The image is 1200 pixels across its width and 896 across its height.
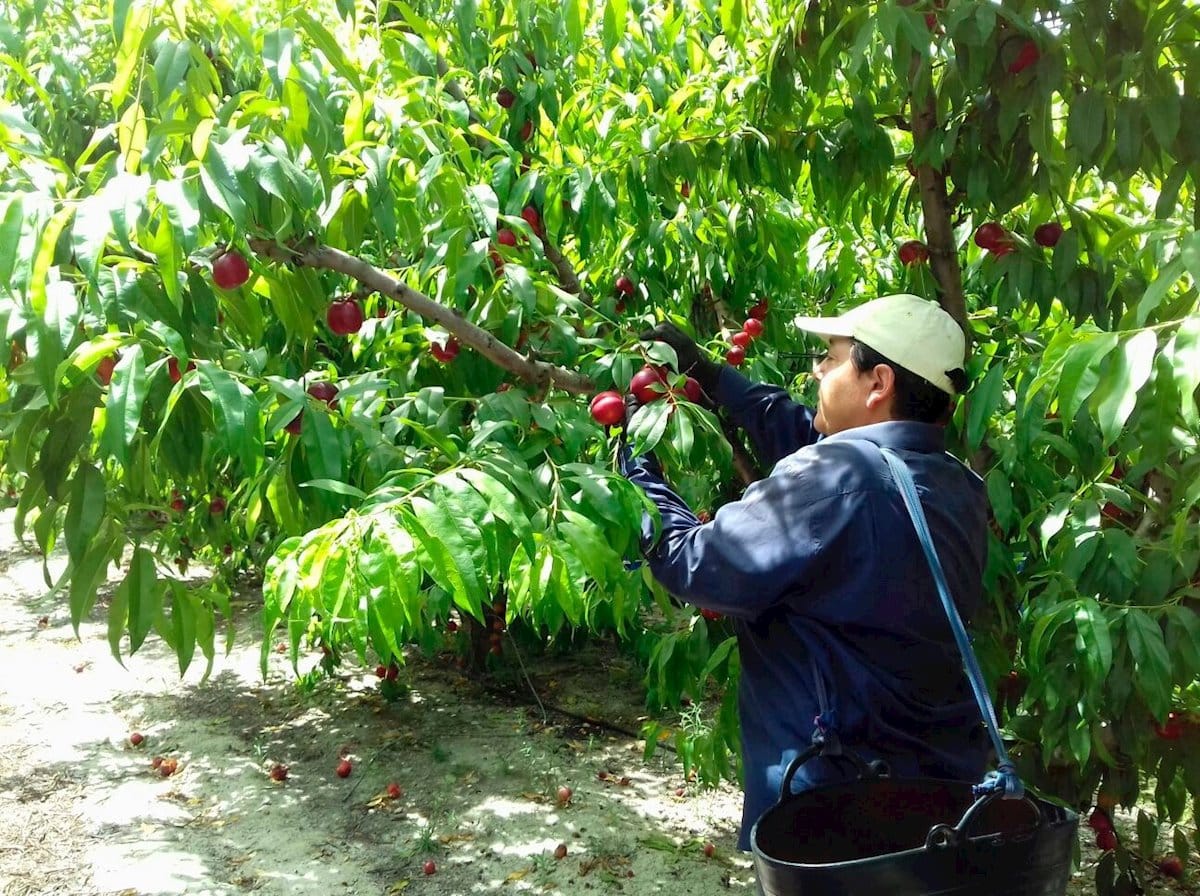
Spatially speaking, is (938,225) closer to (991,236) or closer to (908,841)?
(991,236)

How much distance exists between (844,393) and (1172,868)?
257 centimetres

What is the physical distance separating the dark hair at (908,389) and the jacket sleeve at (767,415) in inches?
18.2

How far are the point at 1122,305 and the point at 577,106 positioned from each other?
5.67ft

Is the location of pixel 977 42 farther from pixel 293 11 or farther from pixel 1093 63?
pixel 293 11

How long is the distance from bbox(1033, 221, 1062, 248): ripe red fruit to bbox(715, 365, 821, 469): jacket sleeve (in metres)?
0.82

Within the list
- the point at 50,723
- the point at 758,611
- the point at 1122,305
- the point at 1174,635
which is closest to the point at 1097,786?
the point at 1174,635

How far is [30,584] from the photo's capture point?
820 cm

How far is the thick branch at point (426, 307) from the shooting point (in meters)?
2.00

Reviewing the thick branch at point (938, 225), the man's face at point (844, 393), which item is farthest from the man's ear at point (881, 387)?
the thick branch at point (938, 225)

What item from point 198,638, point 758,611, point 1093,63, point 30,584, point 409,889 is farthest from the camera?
point 30,584

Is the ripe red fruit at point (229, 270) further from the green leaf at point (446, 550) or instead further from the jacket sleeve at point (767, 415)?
the jacket sleeve at point (767, 415)

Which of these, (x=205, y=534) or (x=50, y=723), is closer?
(x=205, y=534)

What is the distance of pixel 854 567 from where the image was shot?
1738mm

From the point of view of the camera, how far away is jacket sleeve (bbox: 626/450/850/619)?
1.72 m
